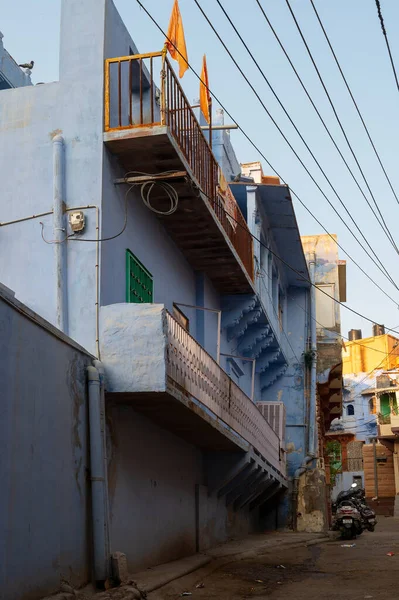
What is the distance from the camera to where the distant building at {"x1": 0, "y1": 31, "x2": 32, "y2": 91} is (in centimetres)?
1619

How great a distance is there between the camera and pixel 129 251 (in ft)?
38.2

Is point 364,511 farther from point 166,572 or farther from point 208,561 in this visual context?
point 166,572

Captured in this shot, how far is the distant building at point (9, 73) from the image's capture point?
16188 millimetres

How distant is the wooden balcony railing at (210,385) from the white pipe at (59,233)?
4.65 ft

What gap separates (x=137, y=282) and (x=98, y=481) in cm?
379

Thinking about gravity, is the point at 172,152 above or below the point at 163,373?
above

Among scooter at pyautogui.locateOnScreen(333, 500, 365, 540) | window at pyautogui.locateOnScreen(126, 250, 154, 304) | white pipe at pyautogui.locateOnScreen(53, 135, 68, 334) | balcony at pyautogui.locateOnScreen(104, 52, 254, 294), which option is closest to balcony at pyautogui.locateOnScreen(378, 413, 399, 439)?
scooter at pyautogui.locateOnScreen(333, 500, 365, 540)

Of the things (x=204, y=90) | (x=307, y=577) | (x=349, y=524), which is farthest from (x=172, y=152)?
(x=349, y=524)

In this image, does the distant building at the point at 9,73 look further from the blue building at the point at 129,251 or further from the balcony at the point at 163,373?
the balcony at the point at 163,373

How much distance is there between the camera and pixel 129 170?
11.7m

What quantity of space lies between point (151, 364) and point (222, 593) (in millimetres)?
2775

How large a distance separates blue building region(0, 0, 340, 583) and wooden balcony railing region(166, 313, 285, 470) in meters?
0.04

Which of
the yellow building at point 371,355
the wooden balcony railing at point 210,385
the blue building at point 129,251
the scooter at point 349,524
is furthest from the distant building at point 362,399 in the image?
the blue building at point 129,251

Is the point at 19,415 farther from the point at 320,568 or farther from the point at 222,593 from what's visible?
the point at 320,568
